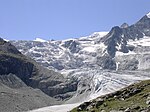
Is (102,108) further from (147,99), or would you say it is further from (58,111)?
(58,111)

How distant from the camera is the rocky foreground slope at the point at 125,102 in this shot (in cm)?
4534

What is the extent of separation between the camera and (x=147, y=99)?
4744 centimetres

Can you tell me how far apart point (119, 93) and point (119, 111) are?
1273cm

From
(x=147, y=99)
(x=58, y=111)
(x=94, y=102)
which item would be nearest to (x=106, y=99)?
(x=94, y=102)

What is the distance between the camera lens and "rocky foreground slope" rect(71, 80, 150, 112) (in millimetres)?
45344

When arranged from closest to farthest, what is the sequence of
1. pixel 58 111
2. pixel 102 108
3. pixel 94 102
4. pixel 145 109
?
pixel 145 109, pixel 102 108, pixel 94 102, pixel 58 111

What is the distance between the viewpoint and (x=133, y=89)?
5694 centimetres

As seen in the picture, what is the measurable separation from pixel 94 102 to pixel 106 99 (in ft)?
5.68

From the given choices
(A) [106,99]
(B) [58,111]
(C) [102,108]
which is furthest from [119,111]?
(B) [58,111]

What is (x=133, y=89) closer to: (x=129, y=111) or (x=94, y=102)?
(x=94, y=102)

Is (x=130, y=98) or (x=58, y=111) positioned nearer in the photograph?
(x=130, y=98)

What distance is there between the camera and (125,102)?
51.2 m

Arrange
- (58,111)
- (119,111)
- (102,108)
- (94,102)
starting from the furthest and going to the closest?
(58,111)
(94,102)
(102,108)
(119,111)

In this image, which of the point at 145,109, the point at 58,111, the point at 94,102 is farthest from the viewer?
the point at 58,111
